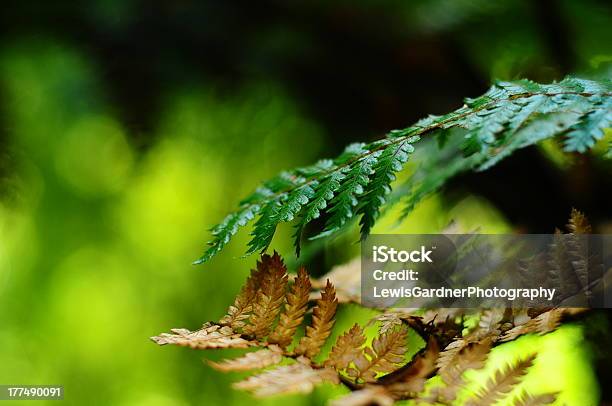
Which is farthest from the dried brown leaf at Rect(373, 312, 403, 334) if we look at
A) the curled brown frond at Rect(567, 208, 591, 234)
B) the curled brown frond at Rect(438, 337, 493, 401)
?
the curled brown frond at Rect(567, 208, 591, 234)

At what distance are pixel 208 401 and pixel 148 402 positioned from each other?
270 mm

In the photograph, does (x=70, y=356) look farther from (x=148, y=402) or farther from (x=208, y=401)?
(x=208, y=401)

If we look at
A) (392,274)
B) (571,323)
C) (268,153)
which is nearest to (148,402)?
(268,153)

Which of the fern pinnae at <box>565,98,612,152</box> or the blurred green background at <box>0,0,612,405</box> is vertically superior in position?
the blurred green background at <box>0,0,612,405</box>

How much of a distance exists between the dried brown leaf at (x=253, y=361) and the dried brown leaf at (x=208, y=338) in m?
0.01

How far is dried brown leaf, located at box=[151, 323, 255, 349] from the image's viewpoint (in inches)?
14.7

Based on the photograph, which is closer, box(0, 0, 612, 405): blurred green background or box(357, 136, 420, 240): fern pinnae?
box(357, 136, 420, 240): fern pinnae

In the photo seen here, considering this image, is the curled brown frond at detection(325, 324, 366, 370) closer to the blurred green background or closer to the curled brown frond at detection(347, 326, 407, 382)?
the curled brown frond at detection(347, 326, 407, 382)

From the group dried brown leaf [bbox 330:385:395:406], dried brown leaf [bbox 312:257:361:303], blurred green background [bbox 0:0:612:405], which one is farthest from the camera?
blurred green background [bbox 0:0:612:405]

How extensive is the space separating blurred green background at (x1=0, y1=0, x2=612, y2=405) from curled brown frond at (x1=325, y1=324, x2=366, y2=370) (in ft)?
0.54

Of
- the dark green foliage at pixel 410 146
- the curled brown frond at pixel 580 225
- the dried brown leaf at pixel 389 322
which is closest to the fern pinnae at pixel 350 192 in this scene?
the dark green foliage at pixel 410 146

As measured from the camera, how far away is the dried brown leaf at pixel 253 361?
353 millimetres

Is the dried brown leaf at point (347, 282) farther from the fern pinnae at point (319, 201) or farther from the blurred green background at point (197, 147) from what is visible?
the fern pinnae at point (319, 201)

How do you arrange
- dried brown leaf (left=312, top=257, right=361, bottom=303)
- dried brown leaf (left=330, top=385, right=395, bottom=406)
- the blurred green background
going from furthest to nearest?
the blurred green background
dried brown leaf (left=312, top=257, right=361, bottom=303)
dried brown leaf (left=330, top=385, right=395, bottom=406)
